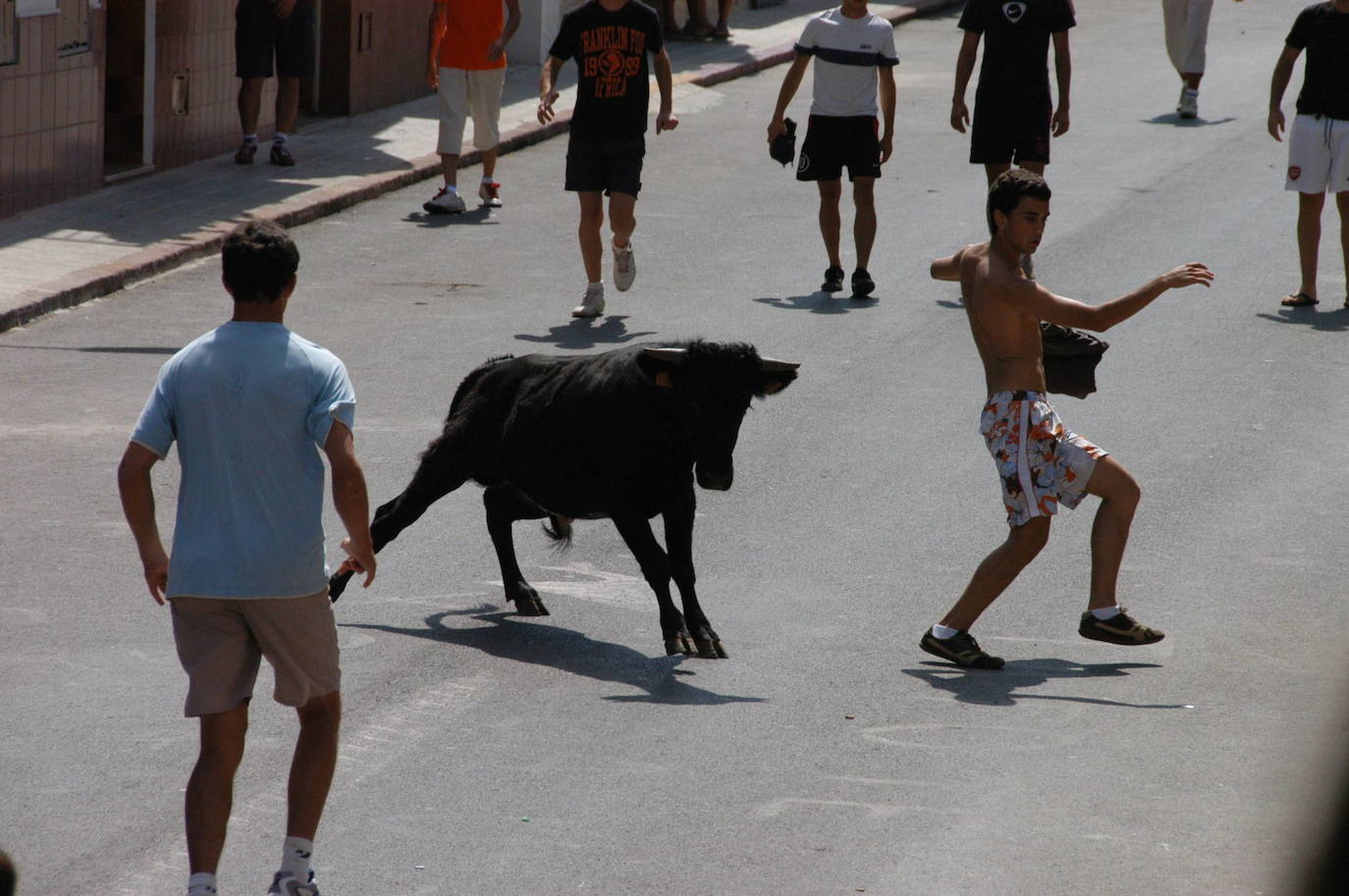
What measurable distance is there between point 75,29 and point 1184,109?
40.5 feet

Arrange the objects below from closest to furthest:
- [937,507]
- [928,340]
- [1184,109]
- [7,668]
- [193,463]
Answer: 1. [193,463]
2. [7,668]
3. [937,507]
4. [928,340]
5. [1184,109]

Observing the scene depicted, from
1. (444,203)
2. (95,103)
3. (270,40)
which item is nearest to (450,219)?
(444,203)

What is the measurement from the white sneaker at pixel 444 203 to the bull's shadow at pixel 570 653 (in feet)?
28.7

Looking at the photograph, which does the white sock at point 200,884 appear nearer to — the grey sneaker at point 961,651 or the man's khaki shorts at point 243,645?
the man's khaki shorts at point 243,645

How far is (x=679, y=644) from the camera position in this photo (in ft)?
24.0

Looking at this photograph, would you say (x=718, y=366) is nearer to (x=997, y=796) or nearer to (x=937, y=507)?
(x=997, y=796)

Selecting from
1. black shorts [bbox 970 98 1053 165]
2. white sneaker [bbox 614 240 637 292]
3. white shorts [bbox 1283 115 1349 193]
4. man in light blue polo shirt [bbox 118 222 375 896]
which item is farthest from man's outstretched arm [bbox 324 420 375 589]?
white shorts [bbox 1283 115 1349 193]

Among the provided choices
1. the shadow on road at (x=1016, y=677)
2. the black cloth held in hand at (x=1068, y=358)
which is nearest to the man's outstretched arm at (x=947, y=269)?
the black cloth held in hand at (x=1068, y=358)

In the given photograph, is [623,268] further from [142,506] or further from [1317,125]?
[142,506]

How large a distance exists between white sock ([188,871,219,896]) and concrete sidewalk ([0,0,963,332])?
26.4 ft

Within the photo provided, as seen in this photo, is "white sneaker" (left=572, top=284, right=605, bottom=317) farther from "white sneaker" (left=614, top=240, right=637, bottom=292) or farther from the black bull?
the black bull

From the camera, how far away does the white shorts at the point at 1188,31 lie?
2159cm

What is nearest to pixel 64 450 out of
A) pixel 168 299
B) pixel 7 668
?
pixel 7 668

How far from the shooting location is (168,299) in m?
13.2
